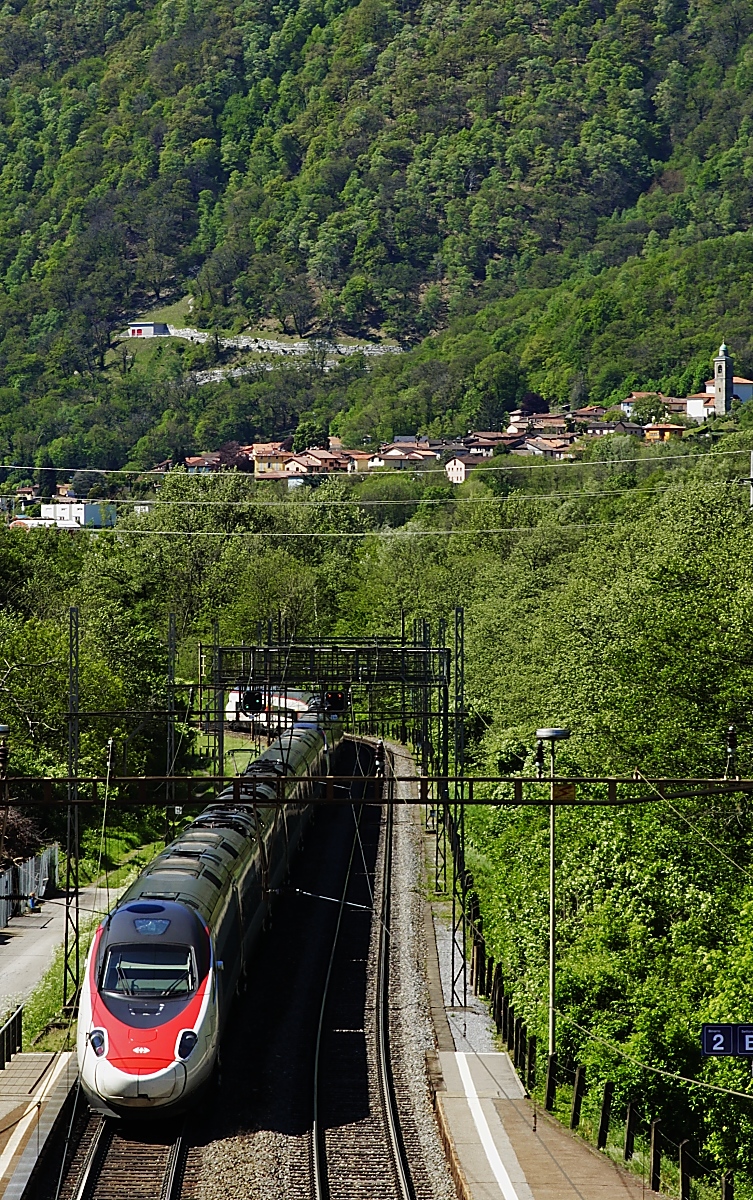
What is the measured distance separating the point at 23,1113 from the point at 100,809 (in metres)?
28.2

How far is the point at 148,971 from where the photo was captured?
21.1 meters

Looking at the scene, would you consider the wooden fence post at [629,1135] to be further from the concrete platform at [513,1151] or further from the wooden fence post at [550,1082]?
the wooden fence post at [550,1082]

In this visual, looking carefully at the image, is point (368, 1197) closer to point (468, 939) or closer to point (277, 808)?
point (468, 939)

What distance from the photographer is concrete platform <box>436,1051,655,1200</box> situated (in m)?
18.6

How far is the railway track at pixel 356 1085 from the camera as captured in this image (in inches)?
771

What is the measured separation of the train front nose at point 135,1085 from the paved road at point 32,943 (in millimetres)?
8145

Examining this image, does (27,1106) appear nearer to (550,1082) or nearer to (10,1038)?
(10,1038)

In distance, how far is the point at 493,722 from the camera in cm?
A: 6069

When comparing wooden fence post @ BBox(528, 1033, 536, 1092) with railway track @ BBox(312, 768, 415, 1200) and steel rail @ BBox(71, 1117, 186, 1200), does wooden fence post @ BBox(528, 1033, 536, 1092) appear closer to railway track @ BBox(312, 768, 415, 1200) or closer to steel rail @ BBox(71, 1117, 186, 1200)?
railway track @ BBox(312, 768, 415, 1200)

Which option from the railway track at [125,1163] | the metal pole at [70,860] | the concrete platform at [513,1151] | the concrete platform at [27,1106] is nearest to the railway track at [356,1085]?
the concrete platform at [513,1151]

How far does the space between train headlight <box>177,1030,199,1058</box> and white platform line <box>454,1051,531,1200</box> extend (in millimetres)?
4131

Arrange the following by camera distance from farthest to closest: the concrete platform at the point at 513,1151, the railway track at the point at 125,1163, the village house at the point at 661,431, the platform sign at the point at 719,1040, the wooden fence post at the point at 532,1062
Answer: the village house at the point at 661,431, the wooden fence post at the point at 532,1062, the railway track at the point at 125,1163, the concrete platform at the point at 513,1151, the platform sign at the point at 719,1040

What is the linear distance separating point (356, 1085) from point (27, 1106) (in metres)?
5.33

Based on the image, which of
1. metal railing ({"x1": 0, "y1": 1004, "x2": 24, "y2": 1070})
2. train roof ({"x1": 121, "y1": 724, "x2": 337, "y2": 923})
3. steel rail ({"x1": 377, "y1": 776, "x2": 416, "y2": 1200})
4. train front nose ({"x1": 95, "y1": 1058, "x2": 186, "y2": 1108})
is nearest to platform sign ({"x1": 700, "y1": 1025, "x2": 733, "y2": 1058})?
steel rail ({"x1": 377, "y1": 776, "x2": 416, "y2": 1200})
